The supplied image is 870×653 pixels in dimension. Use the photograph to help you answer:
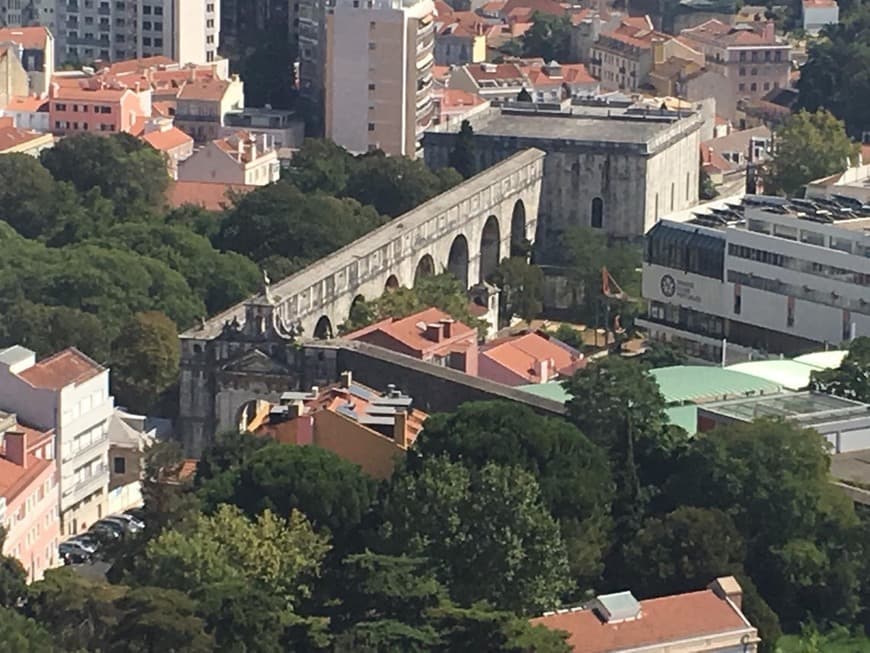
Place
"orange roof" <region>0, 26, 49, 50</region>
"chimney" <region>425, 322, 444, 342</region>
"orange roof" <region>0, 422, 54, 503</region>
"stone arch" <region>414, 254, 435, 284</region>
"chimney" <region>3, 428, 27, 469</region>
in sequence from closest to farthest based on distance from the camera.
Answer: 1. "orange roof" <region>0, 422, 54, 503</region>
2. "chimney" <region>3, 428, 27, 469</region>
3. "chimney" <region>425, 322, 444, 342</region>
4. "stone arch" <region>414, 254, 435, 284</region>
5. "orange roof" <region>0, 26, 49, 50</region>

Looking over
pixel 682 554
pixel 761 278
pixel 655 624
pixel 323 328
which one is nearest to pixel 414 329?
pixel 323 328

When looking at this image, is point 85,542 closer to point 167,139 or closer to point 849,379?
point 849,379

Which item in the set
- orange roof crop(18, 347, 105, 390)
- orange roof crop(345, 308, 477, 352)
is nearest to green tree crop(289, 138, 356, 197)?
orange roof crop(345, 308, 477, 352)

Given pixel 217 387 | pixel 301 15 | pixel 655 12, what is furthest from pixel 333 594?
pixel 655 12

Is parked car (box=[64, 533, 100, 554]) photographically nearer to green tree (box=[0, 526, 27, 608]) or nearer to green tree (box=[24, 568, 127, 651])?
green tree (box=[0, 526, 27, 608])

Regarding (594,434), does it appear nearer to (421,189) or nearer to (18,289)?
(18,289)

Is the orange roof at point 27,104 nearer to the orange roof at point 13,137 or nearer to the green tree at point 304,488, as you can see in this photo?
the orange roof at point 13,137

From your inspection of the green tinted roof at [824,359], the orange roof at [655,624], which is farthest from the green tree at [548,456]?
the green tinted roof at [824,359]
